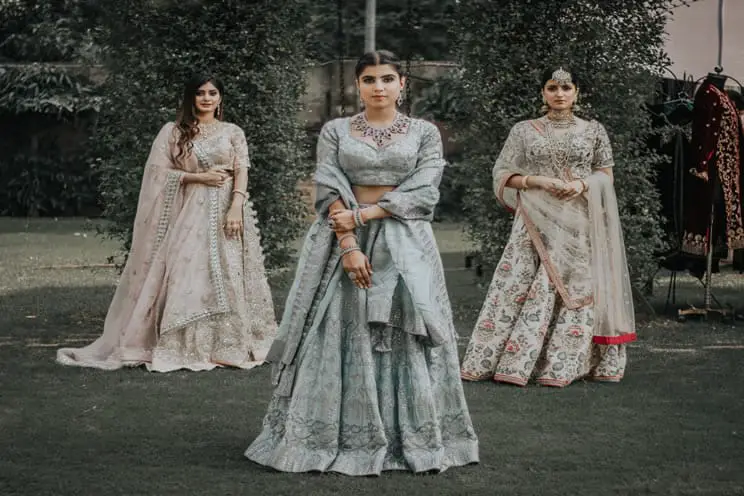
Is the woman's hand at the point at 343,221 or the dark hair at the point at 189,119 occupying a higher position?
the dark hair at the point at 189,119

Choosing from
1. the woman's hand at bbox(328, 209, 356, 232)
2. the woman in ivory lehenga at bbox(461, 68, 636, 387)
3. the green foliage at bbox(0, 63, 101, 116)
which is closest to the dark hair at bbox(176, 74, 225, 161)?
the woman in ivory lehenga at bbox(461, 68, 636, 387)

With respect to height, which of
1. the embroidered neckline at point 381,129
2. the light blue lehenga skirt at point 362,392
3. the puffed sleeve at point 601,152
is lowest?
the light blue lehenga skirt at point 362,392

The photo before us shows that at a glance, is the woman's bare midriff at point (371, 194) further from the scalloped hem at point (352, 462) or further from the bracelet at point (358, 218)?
the scalloped hem at point (352, 462)

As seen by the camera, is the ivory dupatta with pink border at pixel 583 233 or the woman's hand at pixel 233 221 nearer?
the ivory dupatta with pink border at pixel 583 233

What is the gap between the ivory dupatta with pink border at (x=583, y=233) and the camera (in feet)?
25.0

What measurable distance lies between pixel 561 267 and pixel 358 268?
2.69 meters

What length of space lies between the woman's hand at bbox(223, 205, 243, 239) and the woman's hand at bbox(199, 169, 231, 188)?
0.18 metres

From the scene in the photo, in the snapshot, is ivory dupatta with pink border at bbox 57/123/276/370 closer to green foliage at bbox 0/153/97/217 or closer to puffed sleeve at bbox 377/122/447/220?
puffed sleeve at bbox 377/122/447/220

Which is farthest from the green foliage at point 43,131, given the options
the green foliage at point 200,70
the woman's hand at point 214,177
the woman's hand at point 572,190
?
the woman's hand at point 572,190

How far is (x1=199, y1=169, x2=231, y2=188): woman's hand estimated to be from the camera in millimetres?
8147

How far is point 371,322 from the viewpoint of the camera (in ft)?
17.3

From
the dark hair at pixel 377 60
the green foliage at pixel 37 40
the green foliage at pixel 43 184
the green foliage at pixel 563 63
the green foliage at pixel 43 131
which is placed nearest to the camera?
the dark hair at pixel 377 60

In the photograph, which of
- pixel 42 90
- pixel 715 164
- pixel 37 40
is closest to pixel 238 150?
pixel 715 164

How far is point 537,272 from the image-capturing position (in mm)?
7680
